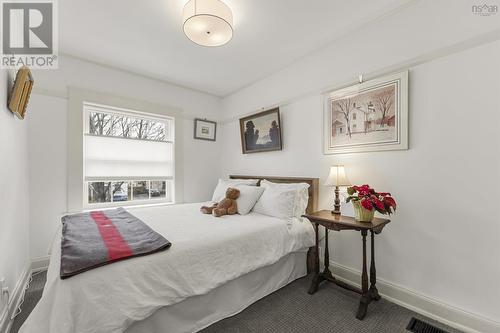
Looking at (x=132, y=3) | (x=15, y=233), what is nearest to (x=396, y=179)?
(x=132, y=3)

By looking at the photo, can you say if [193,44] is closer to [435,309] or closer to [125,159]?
[125,159]

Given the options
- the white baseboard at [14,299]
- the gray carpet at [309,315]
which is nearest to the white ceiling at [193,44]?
the white baseboard at [14,299]

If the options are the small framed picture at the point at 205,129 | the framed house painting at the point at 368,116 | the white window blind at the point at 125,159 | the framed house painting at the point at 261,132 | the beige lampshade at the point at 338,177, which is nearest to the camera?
the framed house painting at the point at 368,116

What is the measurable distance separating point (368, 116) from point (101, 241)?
8.25 feet

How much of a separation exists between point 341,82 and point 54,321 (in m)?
2.87

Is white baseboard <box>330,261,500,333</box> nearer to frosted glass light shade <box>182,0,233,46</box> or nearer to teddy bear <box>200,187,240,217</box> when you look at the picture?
teddy bear <box>200,187,240,217</box>

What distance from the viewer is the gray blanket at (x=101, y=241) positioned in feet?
4.22

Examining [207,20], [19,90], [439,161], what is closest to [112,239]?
[19,90]

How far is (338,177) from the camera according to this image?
2.22 metres

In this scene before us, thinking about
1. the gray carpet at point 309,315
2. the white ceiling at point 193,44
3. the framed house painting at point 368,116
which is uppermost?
the white ceiling at point 193,44

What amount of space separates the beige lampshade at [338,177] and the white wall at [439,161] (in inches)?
6.6

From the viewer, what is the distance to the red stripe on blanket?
1379 millimetres

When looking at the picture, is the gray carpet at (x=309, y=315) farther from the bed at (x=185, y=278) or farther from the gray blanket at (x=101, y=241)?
the gray blanket at (x=101, y=241)

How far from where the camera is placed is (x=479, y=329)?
1.59 metres
